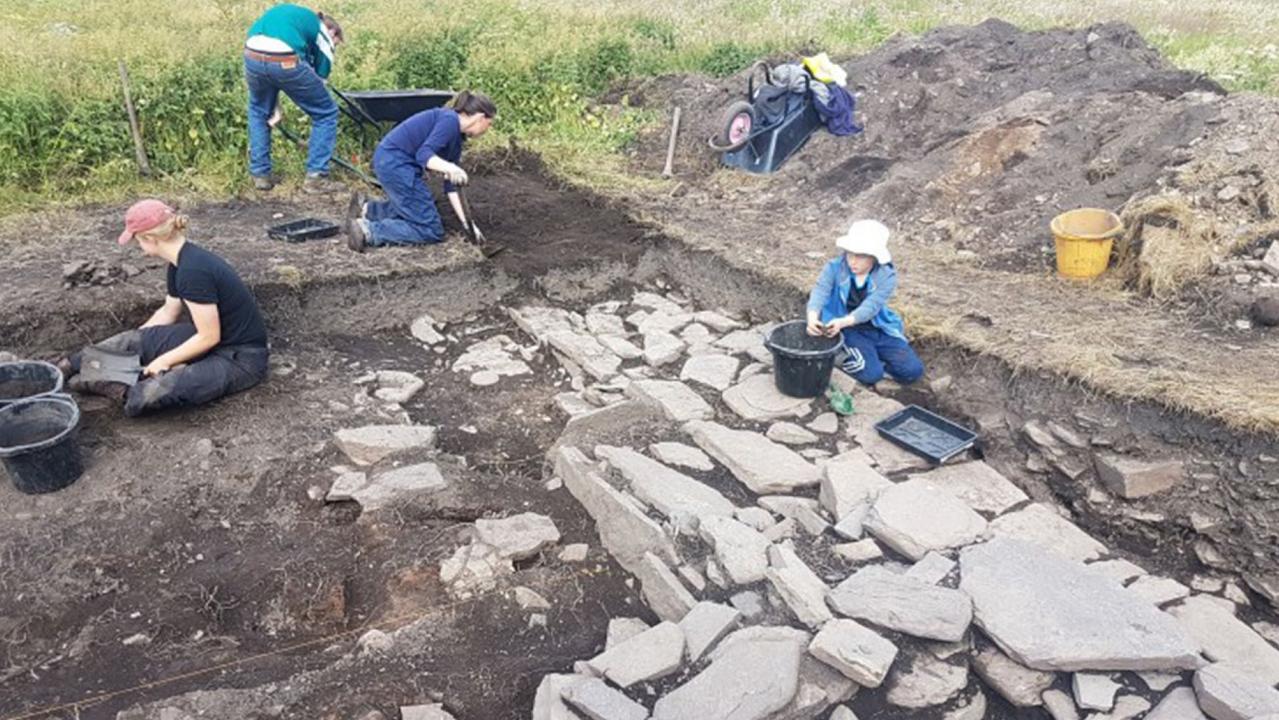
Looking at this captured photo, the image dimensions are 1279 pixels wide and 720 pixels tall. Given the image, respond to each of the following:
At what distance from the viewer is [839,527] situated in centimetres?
428

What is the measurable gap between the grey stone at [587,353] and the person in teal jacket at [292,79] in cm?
325

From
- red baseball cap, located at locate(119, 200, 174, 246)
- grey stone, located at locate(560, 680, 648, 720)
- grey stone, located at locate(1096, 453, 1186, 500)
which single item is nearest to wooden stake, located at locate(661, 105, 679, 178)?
red baseball cap, located at locate(119, 200, 174, 246)

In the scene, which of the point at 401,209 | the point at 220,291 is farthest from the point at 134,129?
the point at 220,291

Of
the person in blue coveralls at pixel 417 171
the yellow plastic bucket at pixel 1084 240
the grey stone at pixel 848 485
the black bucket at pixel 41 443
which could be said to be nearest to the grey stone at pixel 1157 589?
the grey stone at pixel 848 485

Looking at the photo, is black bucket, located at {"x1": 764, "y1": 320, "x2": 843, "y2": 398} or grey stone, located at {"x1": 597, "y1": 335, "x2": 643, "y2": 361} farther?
grey stone, located at {"x1": 597, "y1": 335, "x2": 643, "y2": 361}

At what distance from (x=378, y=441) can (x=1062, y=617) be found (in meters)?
3.48

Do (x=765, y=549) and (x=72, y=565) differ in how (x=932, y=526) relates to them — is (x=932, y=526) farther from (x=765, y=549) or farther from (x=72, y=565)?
(x=72, y=565)

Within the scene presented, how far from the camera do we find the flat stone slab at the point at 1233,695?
3.25 meters

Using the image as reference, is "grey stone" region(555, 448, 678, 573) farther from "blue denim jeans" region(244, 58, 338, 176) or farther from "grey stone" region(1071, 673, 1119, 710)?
"blue denim jeans" region(244, 58, 338, 176)

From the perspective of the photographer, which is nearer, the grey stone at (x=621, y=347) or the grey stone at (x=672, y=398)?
the grey stone at (x=672, y=398)

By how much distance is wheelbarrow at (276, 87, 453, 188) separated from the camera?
8008 mm

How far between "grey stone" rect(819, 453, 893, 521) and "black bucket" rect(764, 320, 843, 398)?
0.59m

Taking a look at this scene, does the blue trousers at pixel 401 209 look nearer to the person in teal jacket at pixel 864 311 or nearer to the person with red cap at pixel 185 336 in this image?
the person with red cap at pixel 185 336

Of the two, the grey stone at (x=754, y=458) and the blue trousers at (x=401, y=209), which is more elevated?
the blue trousers at (x=401, y=209)
